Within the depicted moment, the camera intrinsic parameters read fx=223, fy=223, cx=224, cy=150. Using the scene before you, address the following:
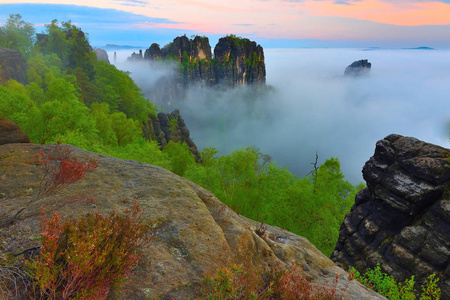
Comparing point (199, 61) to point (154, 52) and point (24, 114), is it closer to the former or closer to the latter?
point (154, 52)

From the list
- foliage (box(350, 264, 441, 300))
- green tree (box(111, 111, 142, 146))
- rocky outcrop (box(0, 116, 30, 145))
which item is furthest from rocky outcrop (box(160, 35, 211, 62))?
foliage (box(350, 264, 441, 300))

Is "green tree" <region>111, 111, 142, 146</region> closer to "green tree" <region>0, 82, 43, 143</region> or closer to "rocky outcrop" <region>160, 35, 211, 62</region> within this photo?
"green tree" <region>0, 82, 43, 143</region>

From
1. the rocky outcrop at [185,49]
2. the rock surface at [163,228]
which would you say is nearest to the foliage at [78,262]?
the rock surface at [163,228]

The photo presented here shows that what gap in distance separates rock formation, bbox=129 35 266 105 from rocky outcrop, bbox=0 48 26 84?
126112 mm

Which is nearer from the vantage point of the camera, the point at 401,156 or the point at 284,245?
the point at 284,245

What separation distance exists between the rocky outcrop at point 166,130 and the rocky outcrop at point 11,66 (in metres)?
27.4

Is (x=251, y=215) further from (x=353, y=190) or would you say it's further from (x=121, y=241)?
(x=121, y=241)

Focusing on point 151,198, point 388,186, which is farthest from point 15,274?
point 388,186

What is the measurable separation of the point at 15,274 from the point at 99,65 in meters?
65.7

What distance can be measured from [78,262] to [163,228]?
3157mm

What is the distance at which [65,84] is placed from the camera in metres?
33.6

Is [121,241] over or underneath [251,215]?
over

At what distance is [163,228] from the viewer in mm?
6434

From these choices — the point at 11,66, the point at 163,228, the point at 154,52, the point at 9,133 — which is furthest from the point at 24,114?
the point at 154,52
